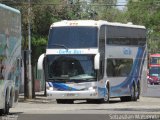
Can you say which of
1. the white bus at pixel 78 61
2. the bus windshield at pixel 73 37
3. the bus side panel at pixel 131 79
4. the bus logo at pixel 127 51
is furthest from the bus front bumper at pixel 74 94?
the bus logo at pixel 127 51

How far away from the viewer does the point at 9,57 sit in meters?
22.5

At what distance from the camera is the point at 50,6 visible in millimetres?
41156

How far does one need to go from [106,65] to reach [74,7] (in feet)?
56.5

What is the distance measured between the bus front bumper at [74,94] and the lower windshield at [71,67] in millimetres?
657

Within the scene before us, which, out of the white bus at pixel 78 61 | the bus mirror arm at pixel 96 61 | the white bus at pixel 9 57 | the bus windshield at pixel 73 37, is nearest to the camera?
the white bus at pixel 9 57

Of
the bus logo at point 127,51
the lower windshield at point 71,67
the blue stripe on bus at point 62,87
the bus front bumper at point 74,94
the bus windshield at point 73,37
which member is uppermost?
→ the bus windshield at point 73,37

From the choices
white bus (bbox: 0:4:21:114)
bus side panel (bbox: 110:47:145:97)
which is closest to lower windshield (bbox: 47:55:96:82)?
bus side panel (bbox: 110:47:145:97)

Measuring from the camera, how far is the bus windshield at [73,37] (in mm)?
32812

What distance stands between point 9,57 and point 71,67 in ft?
34.5

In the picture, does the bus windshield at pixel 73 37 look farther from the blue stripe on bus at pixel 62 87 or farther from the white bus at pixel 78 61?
the blue stripe on bus at pixel 62 87

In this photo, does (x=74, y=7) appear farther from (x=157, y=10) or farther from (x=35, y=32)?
(x=157, y=10)

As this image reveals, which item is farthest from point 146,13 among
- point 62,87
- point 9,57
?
point 9,57

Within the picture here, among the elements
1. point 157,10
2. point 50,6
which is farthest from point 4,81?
point 157,10

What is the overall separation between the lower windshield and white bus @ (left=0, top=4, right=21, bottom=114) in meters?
8.63
